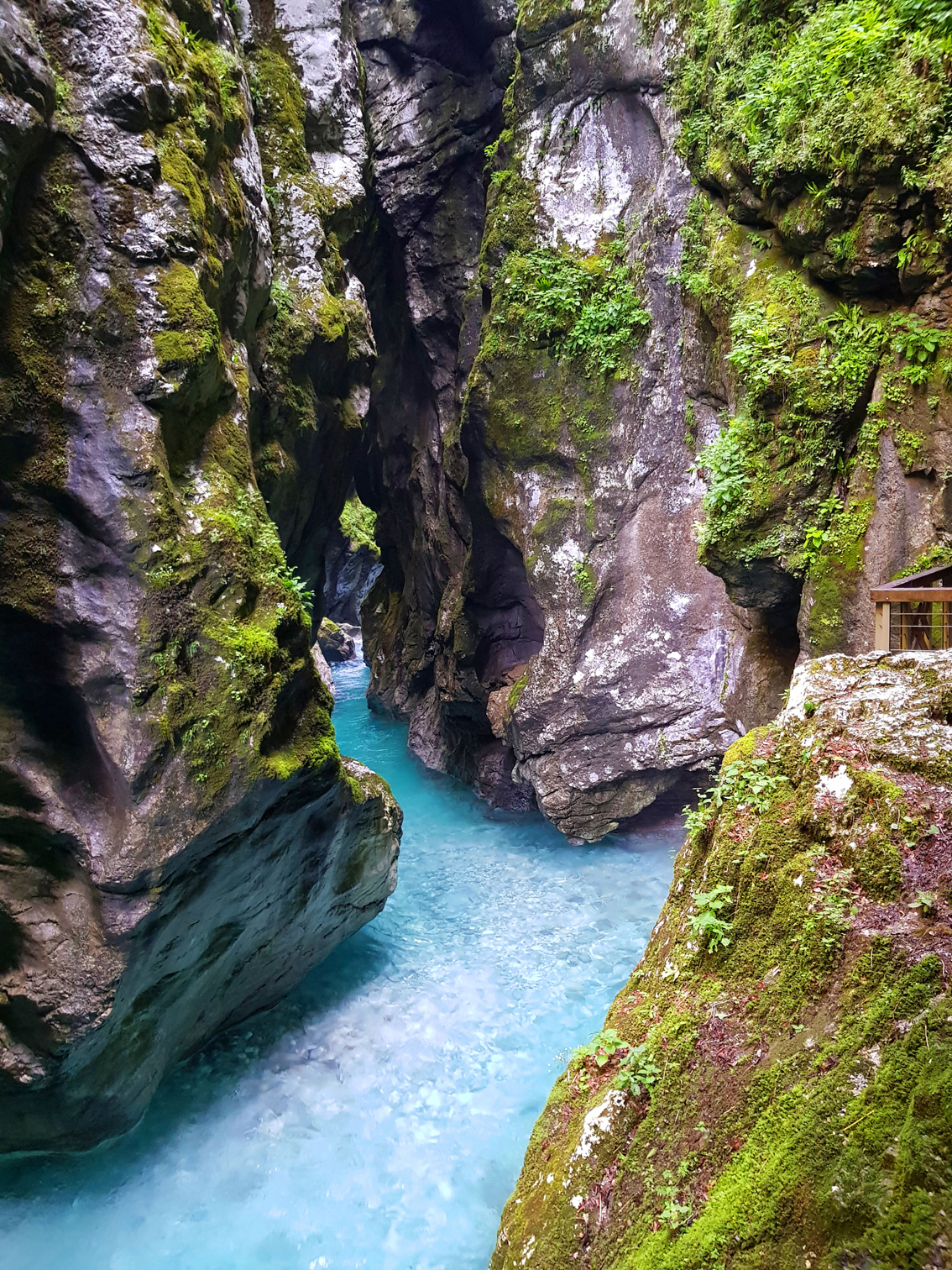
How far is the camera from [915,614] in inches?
213

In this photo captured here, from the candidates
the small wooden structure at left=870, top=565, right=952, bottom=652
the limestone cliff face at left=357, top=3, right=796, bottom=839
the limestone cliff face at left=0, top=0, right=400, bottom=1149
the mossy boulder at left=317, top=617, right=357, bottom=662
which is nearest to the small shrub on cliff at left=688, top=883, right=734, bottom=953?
the small wooden structure at left=870, top=565, right=952, bottom=652

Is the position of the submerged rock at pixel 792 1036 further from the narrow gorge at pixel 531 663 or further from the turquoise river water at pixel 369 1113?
the turquoise river water at pixel 369 1113

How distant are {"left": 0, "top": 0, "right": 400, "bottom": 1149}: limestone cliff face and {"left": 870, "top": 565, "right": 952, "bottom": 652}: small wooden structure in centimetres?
484

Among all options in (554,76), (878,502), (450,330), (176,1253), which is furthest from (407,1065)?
(554,76)

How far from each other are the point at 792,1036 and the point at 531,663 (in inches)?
331

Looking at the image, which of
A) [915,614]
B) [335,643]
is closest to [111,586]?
[915,614]

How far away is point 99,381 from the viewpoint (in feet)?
16.0

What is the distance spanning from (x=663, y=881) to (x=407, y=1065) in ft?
15.9

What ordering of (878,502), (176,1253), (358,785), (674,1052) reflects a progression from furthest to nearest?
Result: (358,785)
(878,502)
(176,1253)
(674,1052)

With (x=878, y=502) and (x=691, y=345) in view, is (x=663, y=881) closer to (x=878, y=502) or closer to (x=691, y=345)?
(x=878, y=502)

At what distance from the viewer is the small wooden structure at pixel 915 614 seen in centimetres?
516

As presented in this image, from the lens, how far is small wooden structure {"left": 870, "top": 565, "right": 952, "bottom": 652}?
516cm

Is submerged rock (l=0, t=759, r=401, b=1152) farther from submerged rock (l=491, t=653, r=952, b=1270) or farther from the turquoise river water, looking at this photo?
submerged rock (l=491, t=653, r=952, b=1270)

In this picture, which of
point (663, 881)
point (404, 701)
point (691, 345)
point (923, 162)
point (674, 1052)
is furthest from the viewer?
point (404, 701)
